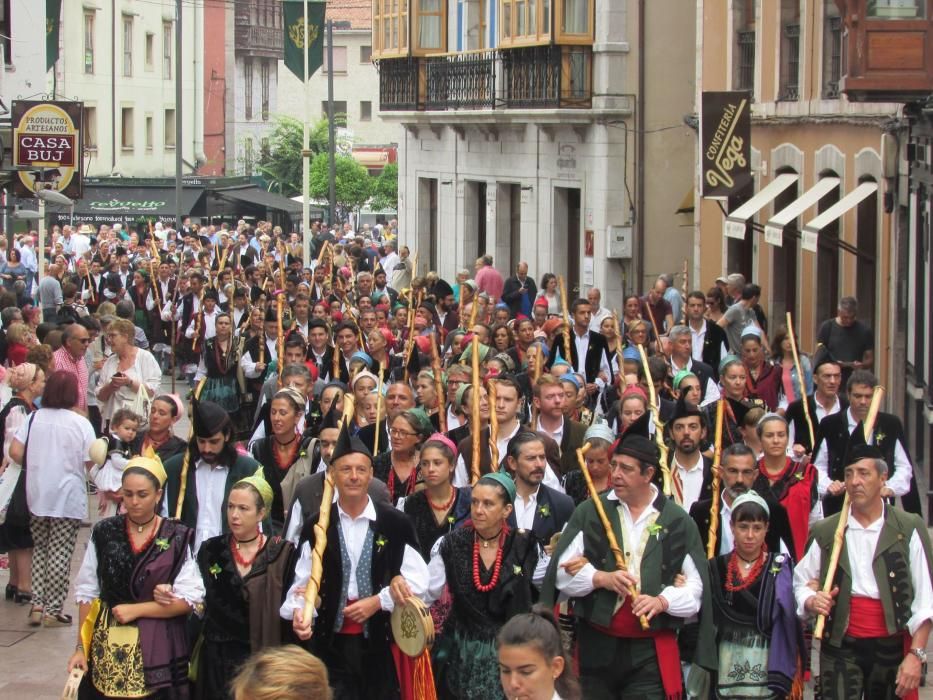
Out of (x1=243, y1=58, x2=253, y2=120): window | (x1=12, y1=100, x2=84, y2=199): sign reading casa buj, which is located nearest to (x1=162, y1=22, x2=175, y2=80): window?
(x1=243, y1=58, x2=253, y2=120): window

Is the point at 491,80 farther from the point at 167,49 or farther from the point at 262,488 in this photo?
the point at 167,49

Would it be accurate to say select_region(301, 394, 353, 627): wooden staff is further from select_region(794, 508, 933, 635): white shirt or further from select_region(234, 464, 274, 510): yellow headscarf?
select_region(794, 508, 933, 635): white shirt

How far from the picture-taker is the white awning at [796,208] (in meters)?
20.5

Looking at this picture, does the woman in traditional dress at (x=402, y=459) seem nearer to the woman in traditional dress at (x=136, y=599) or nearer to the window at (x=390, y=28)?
the woman in traditional dress at (x=136, y=599)

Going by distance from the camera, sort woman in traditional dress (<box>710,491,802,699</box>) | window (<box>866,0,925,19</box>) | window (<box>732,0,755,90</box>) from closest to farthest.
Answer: woman in traditional dress (<box>710,491,802,699</box>), window (<box>866,0,925,19</box>), window (<box>732,0,755,90</box>)

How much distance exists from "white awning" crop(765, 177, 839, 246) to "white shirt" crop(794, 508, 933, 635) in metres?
13.0

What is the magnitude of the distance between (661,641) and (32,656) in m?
4.53

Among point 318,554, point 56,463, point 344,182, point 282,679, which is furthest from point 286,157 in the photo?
point 282,679

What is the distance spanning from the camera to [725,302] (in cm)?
1989

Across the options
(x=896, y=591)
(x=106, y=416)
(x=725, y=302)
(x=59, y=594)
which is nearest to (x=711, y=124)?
(x=725, y=302)

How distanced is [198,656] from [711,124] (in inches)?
627

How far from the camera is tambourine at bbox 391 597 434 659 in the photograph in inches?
290

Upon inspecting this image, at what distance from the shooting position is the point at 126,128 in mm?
53688

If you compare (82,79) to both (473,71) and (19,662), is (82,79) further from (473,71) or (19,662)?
(19,662)
